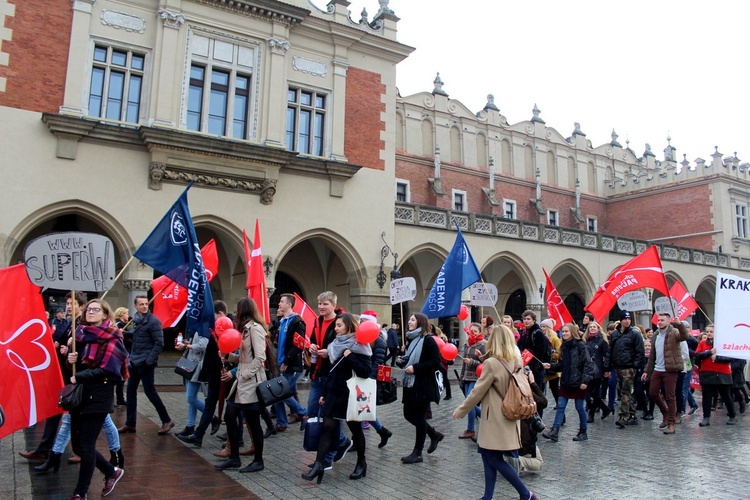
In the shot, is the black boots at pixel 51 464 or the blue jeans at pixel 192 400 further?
the blue jeans at pixel 192 400

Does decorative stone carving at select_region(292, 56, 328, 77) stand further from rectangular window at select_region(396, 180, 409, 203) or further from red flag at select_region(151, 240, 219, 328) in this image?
rectangular window at select_region(396, 180, 409, 203)

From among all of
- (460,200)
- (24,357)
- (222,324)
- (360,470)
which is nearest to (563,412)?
(360,470)

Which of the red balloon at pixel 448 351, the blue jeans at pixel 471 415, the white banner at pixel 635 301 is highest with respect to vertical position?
the white banner at pixel 635 301

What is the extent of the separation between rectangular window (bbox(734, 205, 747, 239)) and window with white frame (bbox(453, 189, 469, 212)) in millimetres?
15883

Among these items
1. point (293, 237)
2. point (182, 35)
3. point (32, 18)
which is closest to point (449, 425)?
point (293, 237)

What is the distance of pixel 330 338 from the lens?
7223mm

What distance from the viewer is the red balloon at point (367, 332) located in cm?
623

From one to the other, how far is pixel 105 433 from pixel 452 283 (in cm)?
619

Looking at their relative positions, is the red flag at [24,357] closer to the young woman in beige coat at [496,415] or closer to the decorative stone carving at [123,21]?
the young woman in beige coat at [496,415]

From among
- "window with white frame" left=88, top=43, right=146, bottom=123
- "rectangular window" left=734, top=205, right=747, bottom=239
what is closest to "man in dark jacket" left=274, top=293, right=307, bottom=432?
"window with white frame" left=88, top=43, right=146, bottom=123

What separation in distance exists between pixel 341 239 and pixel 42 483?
1413cm

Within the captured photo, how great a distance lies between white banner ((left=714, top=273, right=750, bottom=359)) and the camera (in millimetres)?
8672

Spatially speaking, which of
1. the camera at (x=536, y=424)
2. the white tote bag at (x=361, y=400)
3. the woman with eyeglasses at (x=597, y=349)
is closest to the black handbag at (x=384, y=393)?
the white tote bag at (x=361, y=400)

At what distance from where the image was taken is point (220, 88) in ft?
58.7
